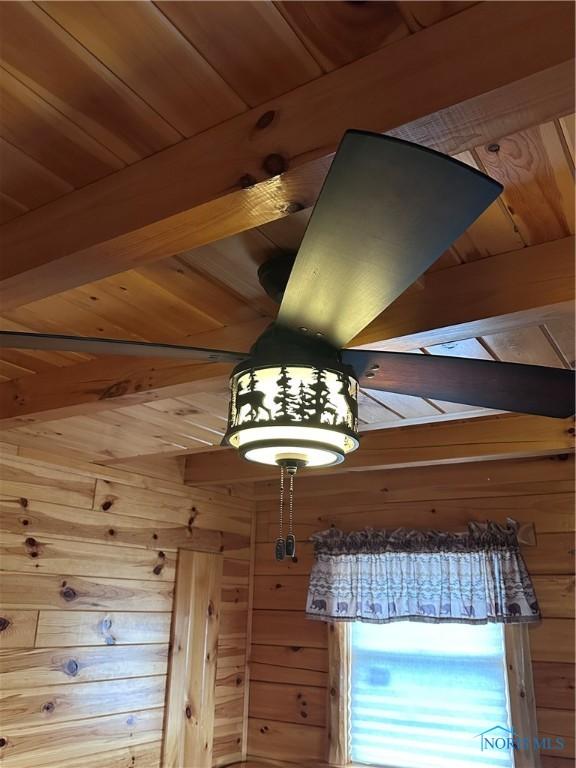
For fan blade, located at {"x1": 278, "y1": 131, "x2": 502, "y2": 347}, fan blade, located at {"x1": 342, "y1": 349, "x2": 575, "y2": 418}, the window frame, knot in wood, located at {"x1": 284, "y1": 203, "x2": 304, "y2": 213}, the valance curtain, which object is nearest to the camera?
fan blade, located at {"x1": 278, "y1": 131, "x2": 502, "y2": 347}

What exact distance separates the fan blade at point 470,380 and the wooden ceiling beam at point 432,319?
0.45 ft

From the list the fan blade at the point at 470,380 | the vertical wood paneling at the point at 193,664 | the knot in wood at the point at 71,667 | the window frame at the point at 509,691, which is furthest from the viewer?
the vertical wood paneling at the point at 193,664

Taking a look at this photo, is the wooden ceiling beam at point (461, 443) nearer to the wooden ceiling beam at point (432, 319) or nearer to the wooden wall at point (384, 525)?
the wooden wall at point (384, 525)

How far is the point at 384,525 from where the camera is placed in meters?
3.23

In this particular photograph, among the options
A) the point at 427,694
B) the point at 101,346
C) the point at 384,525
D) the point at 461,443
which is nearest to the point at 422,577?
the point at 384,525

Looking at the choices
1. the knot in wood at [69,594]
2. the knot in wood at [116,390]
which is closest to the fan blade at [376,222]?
A: the knot in wood at [116,390]

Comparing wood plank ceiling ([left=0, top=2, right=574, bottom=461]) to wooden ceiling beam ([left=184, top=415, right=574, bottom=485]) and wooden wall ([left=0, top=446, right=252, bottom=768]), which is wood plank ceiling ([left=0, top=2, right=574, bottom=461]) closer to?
wooden ceiling beam ([left=184, top=415, right=574, bottom=485])

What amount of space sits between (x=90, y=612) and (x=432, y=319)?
2.03 metres

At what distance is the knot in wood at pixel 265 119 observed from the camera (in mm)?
965

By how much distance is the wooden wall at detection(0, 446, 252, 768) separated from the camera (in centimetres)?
238

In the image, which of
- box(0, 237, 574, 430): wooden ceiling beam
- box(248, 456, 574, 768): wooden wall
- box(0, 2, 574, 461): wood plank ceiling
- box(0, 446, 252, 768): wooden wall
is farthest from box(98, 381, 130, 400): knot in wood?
box(248, 456, 574, 768): wooden wall

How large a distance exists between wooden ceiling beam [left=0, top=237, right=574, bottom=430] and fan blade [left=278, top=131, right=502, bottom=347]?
1.19 feet

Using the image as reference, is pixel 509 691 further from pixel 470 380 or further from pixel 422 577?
pixel 470 380

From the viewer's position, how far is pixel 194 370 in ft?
5.68
